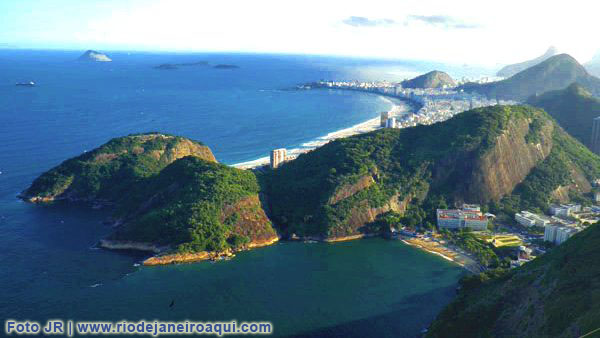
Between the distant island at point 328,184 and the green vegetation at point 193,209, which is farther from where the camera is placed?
the distant island at point 328,184

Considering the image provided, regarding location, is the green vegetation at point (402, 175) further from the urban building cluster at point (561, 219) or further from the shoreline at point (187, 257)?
the shoreline at point (187, 257)

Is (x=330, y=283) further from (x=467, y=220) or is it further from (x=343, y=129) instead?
(x=343, y=129)

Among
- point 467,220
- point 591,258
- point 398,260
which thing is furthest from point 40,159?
point 591,258

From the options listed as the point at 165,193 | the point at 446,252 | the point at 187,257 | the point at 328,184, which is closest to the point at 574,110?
the point at 446,252

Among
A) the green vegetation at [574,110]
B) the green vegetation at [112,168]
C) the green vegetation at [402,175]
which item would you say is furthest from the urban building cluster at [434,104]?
the green vegetation at [112,168]

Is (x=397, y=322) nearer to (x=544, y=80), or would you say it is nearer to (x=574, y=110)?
(x=574, y=110)

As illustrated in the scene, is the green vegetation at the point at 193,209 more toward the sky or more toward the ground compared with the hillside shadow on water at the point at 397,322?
more toward the sky
